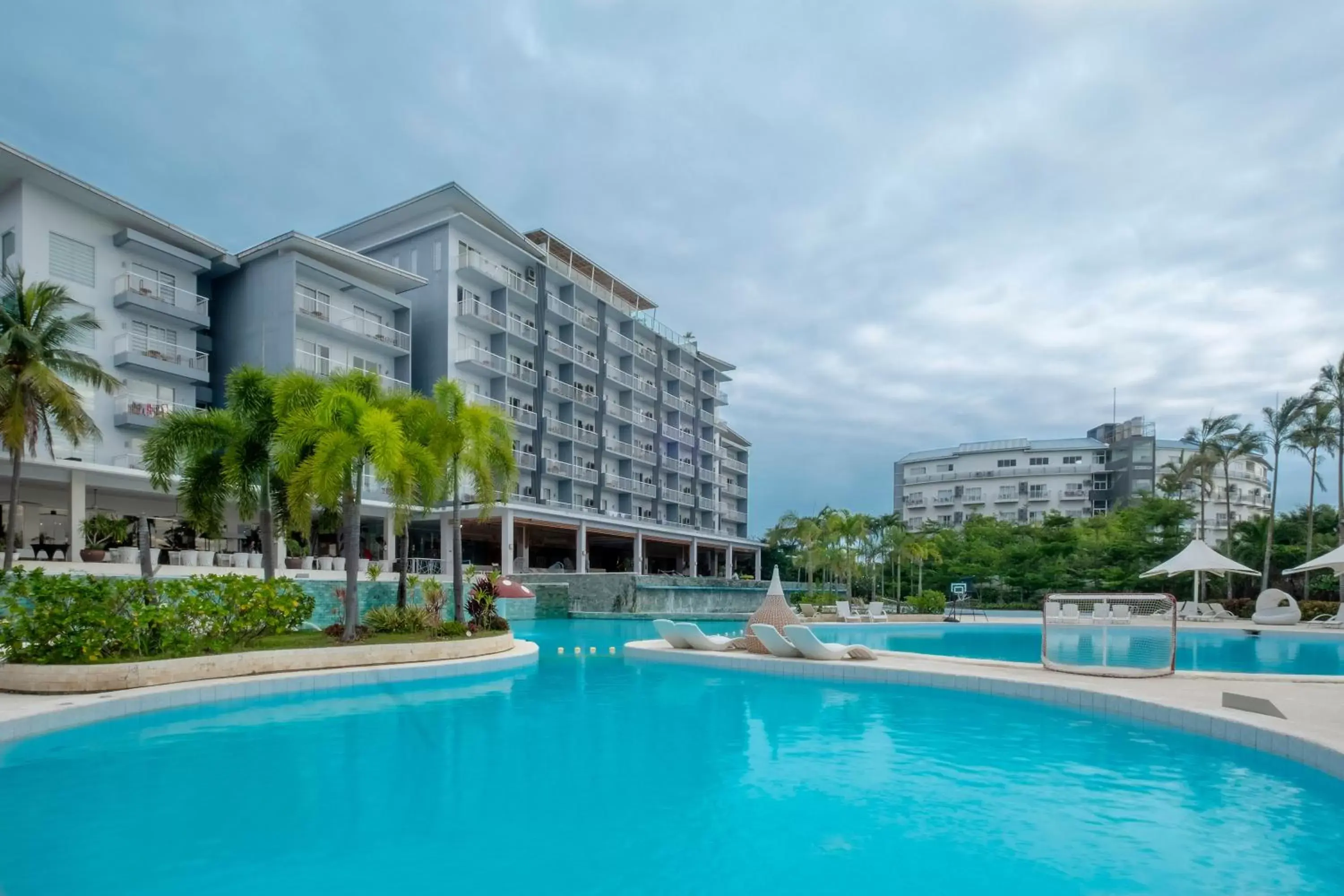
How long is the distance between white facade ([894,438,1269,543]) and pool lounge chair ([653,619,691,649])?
52.9 m

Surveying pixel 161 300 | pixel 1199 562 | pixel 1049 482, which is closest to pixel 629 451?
pixel 161 300

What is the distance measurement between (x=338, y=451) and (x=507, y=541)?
20.3 m

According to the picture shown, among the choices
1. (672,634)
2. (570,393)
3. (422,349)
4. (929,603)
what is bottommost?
(929,603)

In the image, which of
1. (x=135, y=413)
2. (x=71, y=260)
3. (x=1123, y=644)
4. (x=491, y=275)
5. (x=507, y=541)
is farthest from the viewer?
(x=491, y=275)

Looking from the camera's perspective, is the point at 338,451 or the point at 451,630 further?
the point at 451,630

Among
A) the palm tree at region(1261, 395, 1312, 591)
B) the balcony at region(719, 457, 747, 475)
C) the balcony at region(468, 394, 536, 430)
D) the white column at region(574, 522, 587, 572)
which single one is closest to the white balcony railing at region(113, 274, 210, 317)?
the balcony at region(468, 394, 536, 430)

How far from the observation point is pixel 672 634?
17125mm

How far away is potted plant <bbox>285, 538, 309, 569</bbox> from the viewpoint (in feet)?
84.3

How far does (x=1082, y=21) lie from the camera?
40.1 feet

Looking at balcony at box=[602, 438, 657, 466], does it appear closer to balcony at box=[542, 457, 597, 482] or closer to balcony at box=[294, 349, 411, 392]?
balcony at box=[542, 457, 597, 482]

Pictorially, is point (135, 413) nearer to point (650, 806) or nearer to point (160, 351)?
point (160, 351)

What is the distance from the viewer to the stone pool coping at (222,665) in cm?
1027

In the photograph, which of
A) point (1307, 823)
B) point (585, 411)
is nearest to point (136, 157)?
point (585, 411)

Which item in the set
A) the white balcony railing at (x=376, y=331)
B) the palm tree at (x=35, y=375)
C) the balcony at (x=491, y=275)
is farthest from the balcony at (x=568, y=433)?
the palm tree at (x=35, y=375)
